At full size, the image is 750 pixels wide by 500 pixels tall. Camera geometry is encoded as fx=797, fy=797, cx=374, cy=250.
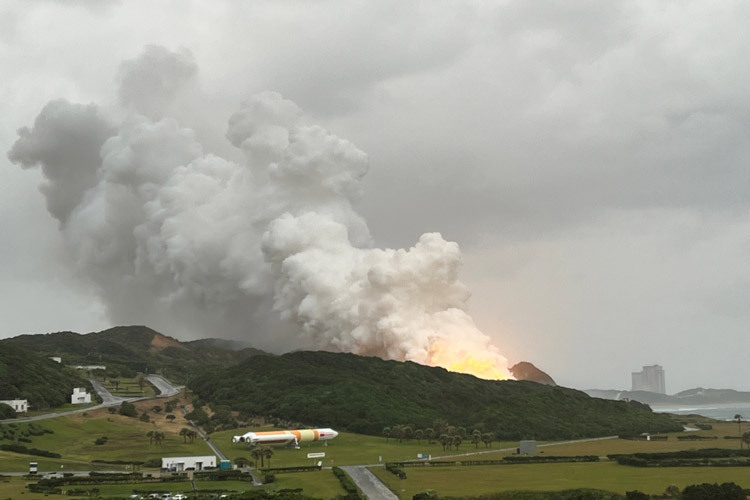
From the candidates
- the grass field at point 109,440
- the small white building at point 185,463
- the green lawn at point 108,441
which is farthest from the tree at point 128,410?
the small white building at point 185,463

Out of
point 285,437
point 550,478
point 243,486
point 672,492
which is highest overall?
point 285,437

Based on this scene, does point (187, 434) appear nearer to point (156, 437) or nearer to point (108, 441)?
point (156, 437)

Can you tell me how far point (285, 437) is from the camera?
147875mm

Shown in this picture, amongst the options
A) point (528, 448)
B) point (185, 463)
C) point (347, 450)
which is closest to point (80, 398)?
point (347, 450)

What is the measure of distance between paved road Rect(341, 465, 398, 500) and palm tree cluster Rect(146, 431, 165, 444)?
36.8 meters

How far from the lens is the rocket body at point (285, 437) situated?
144m

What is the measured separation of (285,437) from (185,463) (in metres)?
31.9

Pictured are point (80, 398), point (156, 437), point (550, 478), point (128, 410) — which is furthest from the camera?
point (80, 398)

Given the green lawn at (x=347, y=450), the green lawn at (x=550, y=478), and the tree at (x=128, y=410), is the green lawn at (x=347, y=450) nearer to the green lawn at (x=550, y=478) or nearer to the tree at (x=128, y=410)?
the green lawn at (x=550, y=478)

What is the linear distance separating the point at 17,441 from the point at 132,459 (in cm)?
2360

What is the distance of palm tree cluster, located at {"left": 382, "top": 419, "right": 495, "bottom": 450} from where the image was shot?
151 metres

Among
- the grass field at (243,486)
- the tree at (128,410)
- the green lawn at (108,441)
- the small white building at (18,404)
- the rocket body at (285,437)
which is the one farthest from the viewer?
the tree at (128,410)

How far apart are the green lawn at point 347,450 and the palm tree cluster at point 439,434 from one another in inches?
50.7

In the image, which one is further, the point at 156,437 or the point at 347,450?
the point at 347,450
